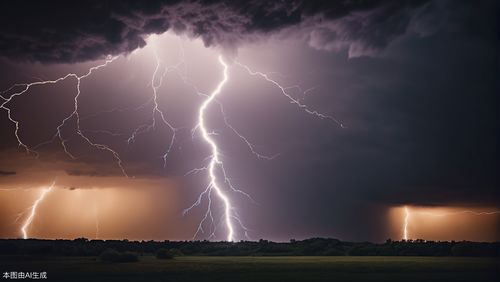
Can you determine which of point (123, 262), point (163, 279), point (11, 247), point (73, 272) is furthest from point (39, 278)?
point (11, 247)

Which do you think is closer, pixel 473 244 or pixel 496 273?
pixel 496 273

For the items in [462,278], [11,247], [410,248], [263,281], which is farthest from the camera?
[410,248]

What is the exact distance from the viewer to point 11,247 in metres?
47.4

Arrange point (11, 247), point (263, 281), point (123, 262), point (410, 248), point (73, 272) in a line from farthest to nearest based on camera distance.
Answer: point (410, 248)
point (11, 247)
point (123, 262)
point (73, 272)
point (263, 281)

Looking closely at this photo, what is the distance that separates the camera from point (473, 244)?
49000 millimetres

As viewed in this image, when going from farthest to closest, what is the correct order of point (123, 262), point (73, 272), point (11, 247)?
1. point (11, 247)
2. point (123, 262)
3. point (73, 272)

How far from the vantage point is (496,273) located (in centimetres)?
2450

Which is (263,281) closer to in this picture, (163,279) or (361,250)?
(163,279)

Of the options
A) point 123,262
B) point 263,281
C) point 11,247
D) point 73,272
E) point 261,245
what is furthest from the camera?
point 261,245

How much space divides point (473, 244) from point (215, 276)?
34.7 meters

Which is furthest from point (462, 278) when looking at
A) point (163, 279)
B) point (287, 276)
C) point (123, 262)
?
point (123, 262)

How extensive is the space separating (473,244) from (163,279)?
37143 mm

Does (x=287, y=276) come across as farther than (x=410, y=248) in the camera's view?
No

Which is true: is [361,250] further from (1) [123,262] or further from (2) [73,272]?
(2) [73,272]
